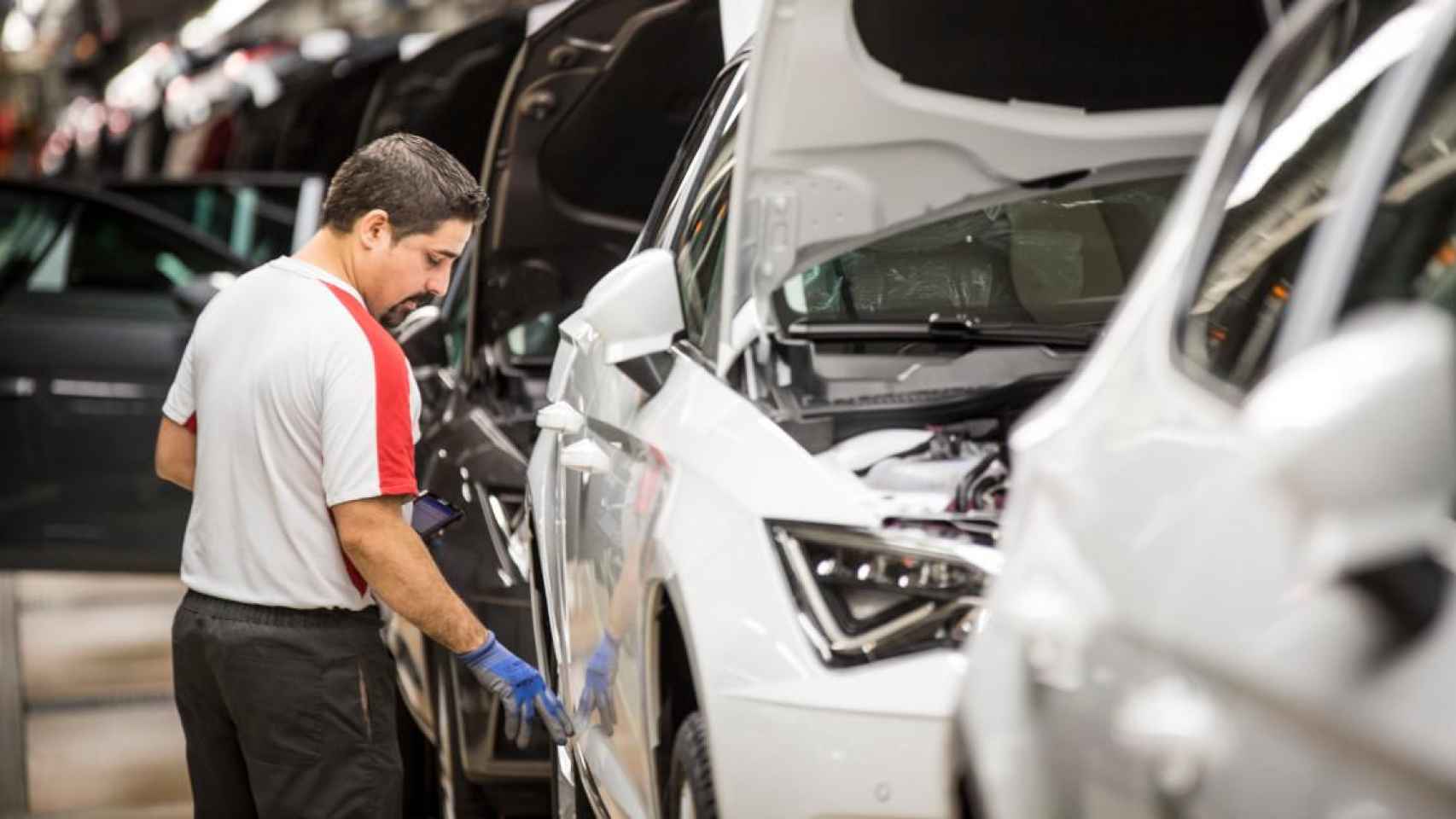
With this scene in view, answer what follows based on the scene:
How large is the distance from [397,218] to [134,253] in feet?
17.0

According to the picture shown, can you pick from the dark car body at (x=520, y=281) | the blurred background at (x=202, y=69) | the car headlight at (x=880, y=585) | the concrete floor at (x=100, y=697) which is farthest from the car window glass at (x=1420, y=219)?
the blurred background at (x=202, y=69)

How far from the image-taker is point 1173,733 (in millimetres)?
2039

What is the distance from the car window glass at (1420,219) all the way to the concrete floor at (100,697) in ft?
12.6

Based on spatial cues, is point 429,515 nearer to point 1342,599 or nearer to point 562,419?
point 562,419

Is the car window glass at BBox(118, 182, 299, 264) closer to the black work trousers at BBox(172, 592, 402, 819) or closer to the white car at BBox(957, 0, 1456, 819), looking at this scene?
the black work trousers at BBox(172, 592, 402, 819)

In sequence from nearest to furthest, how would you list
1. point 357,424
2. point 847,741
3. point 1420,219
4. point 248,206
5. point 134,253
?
point 1420,219
point 847,741
point 357,424
point 134,253
point 248,206

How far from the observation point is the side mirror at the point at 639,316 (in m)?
4.12

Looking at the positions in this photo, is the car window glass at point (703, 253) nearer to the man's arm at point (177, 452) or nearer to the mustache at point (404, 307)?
the mustache at point (404, 307)

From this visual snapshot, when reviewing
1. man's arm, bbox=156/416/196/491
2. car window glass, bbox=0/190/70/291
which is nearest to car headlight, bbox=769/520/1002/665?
man's arm, bbox=156/416/196/491

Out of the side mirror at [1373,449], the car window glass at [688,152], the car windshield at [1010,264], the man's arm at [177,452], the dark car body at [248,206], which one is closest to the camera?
the side mirror at [1373,449]

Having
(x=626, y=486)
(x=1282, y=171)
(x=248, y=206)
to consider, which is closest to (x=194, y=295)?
(x=248, y=206)

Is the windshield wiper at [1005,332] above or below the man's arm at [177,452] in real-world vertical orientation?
above

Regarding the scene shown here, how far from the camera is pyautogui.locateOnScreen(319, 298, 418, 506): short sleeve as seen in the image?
12.1ft

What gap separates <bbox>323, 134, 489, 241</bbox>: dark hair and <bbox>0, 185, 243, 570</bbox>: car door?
4380 millimetres
